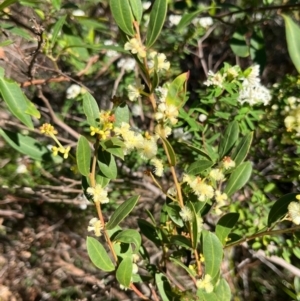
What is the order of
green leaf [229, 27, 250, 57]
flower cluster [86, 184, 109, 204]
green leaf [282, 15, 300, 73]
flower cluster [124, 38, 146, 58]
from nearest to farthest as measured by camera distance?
flower cluster [124, 38, 146, 58], flower cluster [86, 184, 109, 204], green leaf [282, 15, 300, 73], green leaf [229, 27, 250, 57]

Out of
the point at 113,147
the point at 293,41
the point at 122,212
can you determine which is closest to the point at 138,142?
the point at 113,147

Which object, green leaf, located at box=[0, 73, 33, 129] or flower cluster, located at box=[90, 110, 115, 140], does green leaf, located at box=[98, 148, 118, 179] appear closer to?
flower cluster, located at box=[90, 110, 115, 140]

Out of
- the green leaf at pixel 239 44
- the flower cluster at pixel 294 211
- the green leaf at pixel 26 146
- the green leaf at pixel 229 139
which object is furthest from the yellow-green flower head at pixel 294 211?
the green leaf at pixel 239 44

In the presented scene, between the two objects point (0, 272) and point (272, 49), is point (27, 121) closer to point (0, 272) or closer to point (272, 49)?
point (0, 272)

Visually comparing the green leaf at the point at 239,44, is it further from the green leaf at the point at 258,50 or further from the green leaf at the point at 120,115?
the green leaf at the point at 120,115

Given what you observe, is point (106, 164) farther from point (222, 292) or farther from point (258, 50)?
point (258, 50)

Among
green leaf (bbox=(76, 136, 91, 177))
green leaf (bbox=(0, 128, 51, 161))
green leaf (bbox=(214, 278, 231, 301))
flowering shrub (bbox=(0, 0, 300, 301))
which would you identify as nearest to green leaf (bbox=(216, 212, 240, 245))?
flowering shrub (bbox=(0, 0, 300, 301))
